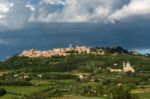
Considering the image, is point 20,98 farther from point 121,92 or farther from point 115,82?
point 115,82

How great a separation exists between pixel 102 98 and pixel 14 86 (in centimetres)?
5029

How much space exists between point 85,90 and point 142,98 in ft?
94.0

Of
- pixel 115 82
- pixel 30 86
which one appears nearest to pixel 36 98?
pixel 30 86

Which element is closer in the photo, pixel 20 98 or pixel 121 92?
pixel 121 92

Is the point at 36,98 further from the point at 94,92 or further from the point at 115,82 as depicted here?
the point at 115,82

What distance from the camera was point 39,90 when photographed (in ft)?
524

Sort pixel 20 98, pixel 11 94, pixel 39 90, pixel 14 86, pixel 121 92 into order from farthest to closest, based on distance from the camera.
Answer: pixel 14 86 → pixel 39 90 → pixel 11 94 → pixel 20 98 → pixel 121 92

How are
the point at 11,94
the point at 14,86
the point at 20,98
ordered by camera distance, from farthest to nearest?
1. the point at 14,86
2. the point at 11,94
3. the point at 20,98

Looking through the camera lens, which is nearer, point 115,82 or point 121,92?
point 121,92

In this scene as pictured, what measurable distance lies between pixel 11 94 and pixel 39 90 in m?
13.1

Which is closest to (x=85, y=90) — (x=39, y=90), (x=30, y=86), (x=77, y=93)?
(x=77, y=93)

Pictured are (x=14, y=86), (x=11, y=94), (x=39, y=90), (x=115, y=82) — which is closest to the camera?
(x=11, y=94)

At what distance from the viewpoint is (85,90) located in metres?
154

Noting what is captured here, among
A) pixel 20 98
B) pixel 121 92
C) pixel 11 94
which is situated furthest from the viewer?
pixel 11 94
